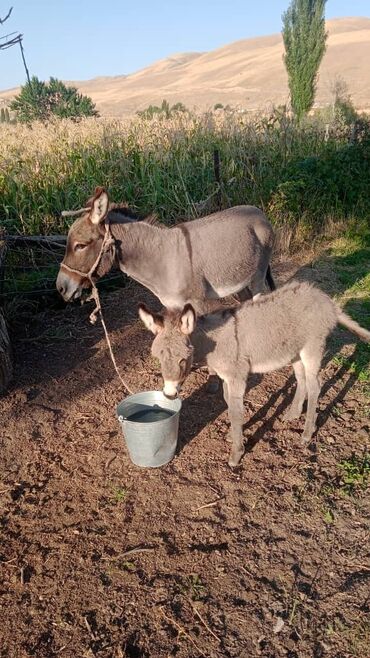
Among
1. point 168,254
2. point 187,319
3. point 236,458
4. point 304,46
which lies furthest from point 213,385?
point 304,46

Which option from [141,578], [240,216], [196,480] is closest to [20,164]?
[240,216]

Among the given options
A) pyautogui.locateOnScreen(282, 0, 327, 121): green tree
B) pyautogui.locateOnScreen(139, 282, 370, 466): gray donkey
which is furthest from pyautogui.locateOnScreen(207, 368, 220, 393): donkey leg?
pyautogui.locateOnScreen(282, 0, 327, 121): green tree

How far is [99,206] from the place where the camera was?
4.22 meters

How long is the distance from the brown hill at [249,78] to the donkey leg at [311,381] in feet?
132

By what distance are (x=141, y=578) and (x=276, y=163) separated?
949cm

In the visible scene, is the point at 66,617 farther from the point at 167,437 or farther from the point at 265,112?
the point at 265,112

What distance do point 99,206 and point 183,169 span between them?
221 inches

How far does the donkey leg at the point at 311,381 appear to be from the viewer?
13.6 feet

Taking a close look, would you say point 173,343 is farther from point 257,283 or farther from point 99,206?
point 257,283

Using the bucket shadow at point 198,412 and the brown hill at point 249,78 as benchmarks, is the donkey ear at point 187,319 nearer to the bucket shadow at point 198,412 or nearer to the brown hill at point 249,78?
the bucket shadow at point 198,412

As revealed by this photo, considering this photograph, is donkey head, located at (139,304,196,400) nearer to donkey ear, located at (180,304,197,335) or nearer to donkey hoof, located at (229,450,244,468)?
donkey ear, located at (180,304,197,335)

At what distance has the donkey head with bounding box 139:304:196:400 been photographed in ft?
11.4

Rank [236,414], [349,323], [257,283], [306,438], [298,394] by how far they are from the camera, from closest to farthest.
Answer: [236,414] → [349,323] → [306,438] → [298,394] → [257,283]

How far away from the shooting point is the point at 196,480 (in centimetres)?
398
